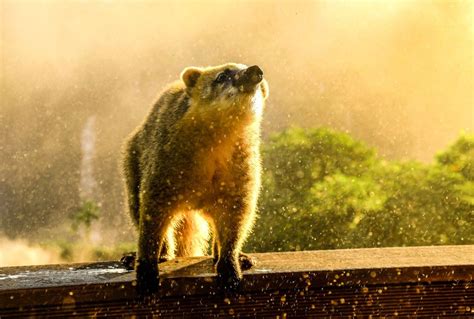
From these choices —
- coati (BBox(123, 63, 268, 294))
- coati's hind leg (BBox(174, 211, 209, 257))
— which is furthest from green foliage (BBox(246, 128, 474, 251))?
coati (BBox(123, 63, 268, 294))

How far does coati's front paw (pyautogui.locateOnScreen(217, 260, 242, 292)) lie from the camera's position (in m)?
3.31

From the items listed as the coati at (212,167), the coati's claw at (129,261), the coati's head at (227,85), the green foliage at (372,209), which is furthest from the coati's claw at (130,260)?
the green foliage at (372,209)

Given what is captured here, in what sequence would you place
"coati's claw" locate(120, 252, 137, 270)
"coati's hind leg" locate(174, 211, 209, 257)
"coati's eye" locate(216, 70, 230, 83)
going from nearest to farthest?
"coati's eye" locate(216, 70, 230, 83) → "coati's claw" locate(120, 252, 137, 270) → "coati's hind leg" locate(174, 211, 209, 257)

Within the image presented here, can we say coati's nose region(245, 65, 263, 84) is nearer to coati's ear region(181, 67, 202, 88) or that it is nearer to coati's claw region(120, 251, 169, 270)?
coati's ear region(181, 67, 202, 88)

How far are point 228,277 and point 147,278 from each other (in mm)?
→ 413

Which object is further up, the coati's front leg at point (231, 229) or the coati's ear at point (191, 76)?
the coati's ear at point (191, 76)

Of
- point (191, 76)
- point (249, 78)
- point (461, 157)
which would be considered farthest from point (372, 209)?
point (249, 78)

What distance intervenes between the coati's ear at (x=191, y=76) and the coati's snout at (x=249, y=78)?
0.42 metres

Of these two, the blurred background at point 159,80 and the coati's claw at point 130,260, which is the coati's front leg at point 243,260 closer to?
the coati's claw at point 130,260

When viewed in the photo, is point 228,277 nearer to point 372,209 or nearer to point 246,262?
point 246,262

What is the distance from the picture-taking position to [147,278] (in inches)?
127

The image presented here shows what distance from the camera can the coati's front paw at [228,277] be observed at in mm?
3312

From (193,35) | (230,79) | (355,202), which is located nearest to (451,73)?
(193,35)

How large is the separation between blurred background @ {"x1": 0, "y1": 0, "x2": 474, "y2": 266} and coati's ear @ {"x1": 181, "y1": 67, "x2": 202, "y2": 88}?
35.7ft
